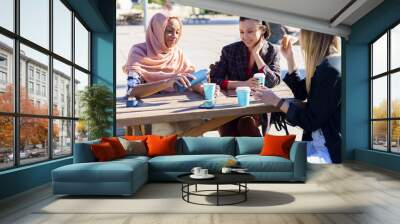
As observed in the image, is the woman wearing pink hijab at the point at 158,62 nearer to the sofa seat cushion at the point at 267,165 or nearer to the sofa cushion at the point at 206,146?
the sofa cushion at the point at 206,146

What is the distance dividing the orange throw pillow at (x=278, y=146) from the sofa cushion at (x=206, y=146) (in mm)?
623

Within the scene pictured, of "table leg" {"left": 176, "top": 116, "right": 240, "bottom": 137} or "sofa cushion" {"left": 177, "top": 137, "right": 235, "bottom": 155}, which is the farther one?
"table leg" {"left": 176, "top": 116, "right": 240, "bottom": 137}

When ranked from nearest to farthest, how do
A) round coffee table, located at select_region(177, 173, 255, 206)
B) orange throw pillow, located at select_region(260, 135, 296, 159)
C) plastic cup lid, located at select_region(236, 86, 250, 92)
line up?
round coffee table, located at select_region(177, 173, 255, 206), orange throw pillow, located at select_region(260, 135, 296, 159), plastic cup lid, located at select_region(236, 86, 250, 92)

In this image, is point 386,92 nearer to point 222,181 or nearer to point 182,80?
point 182,80

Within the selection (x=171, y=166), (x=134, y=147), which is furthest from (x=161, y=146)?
(x=171, y=166)

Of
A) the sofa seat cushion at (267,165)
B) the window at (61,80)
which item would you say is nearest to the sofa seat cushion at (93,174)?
the sofa seat cushion at (267,165)

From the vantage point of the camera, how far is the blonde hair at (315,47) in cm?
904

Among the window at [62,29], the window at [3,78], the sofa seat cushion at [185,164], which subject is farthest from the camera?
the window at [62,29]

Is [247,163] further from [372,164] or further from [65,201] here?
[372,164]

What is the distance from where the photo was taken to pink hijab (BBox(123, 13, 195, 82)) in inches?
358

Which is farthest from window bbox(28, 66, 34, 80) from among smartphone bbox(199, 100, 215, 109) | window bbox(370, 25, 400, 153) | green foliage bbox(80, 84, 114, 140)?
window bbox(370, 25, 400, 153)

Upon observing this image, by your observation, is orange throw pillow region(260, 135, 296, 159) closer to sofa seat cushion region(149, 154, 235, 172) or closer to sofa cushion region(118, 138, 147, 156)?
sofa seat cushion region(149, 154, 235, 172)

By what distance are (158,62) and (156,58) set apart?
11 centimetres

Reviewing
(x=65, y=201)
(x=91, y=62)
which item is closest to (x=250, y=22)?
(x=91, y=62)
